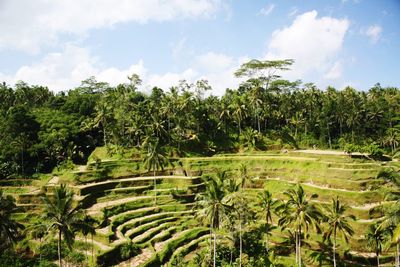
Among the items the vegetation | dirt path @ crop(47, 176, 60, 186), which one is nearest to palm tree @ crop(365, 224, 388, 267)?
the vegetation

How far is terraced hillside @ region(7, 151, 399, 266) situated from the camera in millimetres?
36906

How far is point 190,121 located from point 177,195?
2370cm

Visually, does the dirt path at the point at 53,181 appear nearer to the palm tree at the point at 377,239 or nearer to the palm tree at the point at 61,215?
the palm tree at the point at 61,215

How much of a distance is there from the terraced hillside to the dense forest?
684 cm

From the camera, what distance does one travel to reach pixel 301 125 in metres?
78.9

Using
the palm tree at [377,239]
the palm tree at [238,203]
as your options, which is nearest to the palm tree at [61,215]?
the palm tree at [238,203]

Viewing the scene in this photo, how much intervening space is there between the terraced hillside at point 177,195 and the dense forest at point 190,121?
6836 mm

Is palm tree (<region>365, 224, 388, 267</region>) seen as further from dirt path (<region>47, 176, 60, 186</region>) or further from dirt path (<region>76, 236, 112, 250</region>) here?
dirt path (<region>47, 176, 60, 186</region>)

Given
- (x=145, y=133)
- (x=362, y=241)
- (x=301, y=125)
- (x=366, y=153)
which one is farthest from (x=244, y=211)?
(x=301, y=125)

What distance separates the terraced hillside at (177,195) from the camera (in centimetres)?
3691

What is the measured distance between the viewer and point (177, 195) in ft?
165

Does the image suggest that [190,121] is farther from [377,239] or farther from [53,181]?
[377,239]

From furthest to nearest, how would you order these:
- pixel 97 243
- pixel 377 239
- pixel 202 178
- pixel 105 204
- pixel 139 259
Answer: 1. pixel 202 178
2. pixel 105 204
3. pixel 97 243
4. pixel 139 259
5. pixel 377 239

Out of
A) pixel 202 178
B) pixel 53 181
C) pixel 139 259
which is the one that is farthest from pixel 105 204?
pixel 202 178
